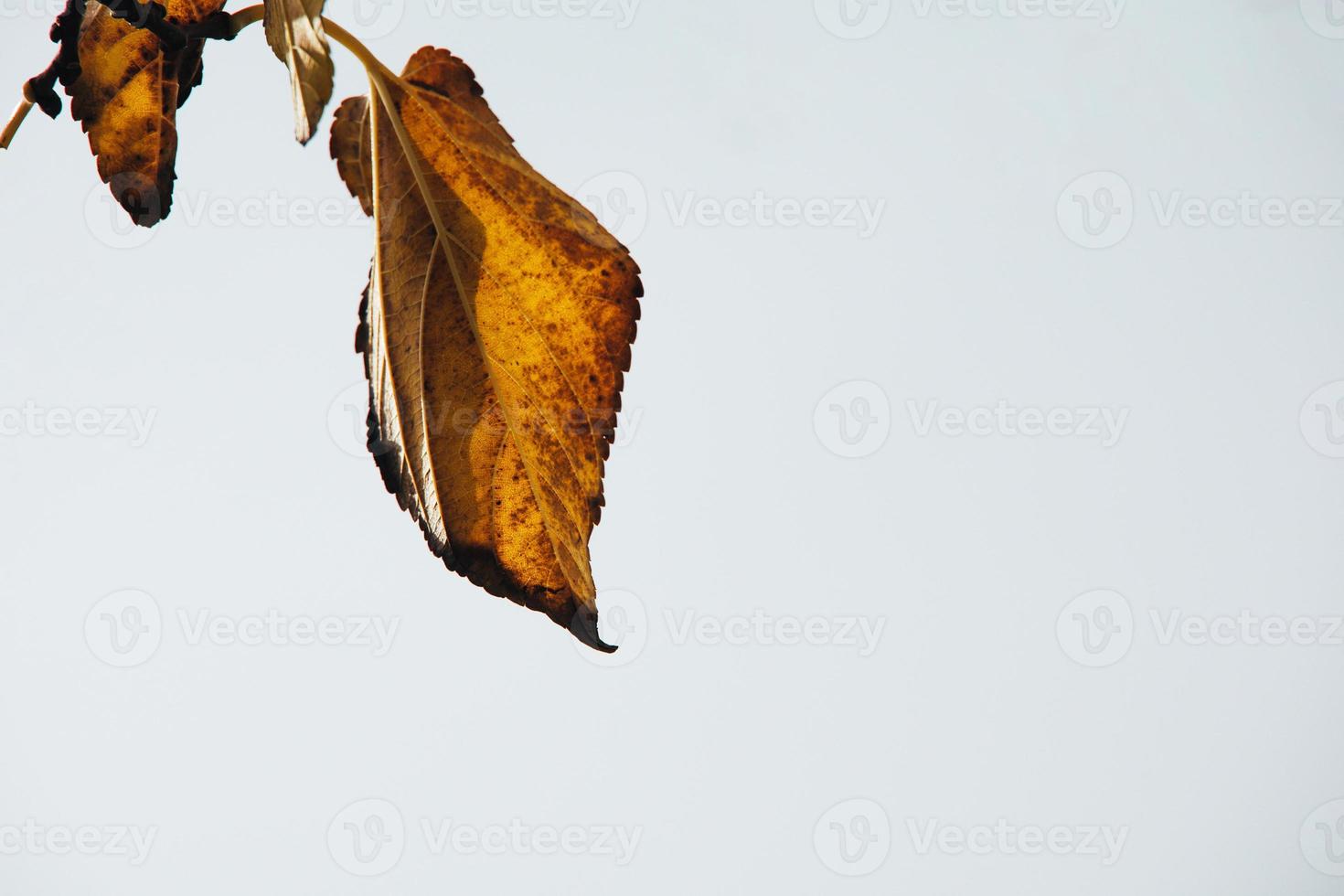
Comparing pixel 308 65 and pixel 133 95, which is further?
pixel 133 95

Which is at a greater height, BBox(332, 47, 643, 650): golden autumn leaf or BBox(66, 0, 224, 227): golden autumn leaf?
BBox(66, 0, 224, 227): golden autumn leaf

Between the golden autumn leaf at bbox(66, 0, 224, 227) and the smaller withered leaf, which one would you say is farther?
the golden autumn leaf at bbox(66, 0, 224, 227)

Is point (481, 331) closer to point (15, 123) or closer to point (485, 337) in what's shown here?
point (485, 337)

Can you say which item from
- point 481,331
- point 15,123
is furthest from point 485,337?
point 15,123

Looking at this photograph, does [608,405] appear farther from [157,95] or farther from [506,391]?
[157,95]
